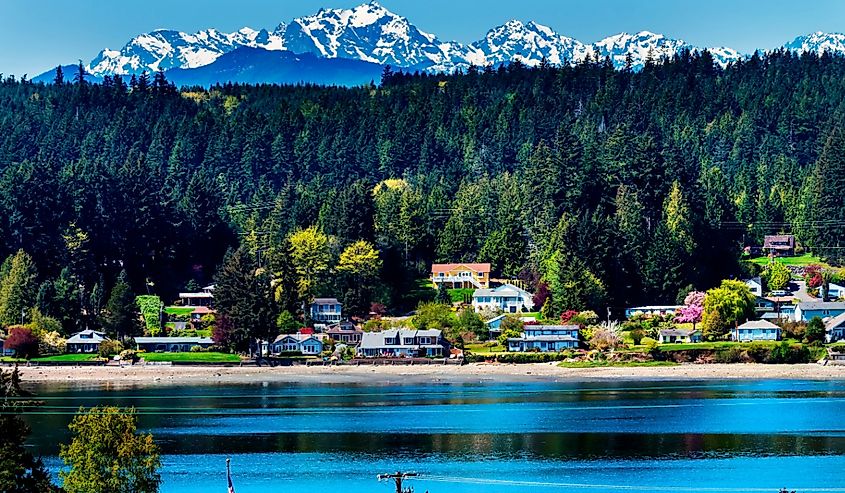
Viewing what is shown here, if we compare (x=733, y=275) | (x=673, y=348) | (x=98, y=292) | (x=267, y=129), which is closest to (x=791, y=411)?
(x=673, y=348)

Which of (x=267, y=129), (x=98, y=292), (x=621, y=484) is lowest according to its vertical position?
(x=621, y=484)

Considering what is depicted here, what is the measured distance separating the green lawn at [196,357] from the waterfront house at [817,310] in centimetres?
4271

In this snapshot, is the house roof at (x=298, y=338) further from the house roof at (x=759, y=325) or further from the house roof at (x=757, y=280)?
the house roof at (x=757, y=280)

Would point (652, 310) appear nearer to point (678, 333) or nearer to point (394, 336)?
point (678, 333)

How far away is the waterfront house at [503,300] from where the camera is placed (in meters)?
112

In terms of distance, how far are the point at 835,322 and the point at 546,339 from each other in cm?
2065

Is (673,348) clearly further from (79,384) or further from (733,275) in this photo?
(79,384)

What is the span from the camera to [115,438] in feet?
113

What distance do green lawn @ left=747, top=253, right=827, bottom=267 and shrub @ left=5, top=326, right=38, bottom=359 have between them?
64.9 meters

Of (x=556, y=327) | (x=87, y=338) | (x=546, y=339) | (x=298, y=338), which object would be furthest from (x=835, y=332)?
(x=87, y=338)

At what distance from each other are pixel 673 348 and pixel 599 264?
58.4ft

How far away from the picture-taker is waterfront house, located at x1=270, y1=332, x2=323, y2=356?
4016 inches

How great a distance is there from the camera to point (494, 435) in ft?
198

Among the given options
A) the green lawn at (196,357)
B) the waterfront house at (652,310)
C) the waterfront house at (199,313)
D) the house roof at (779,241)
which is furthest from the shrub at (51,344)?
the house roof at (779,241)
